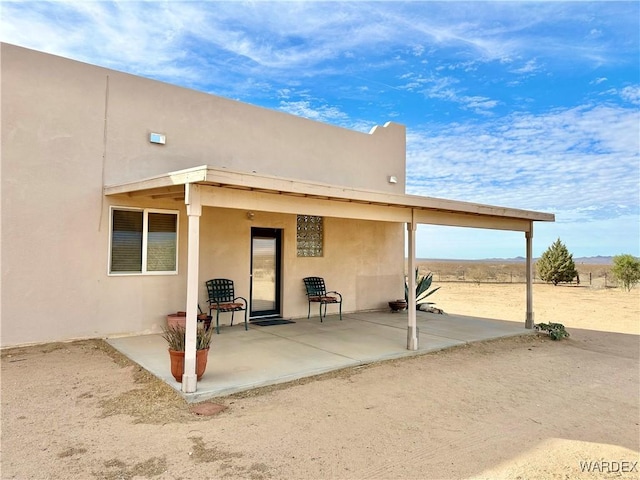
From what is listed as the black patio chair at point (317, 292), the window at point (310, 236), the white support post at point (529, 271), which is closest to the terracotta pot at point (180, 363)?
the black patio chair at point (317, 292)

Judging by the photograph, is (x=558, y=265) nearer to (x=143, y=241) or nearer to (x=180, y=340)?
(x=143, y=241)

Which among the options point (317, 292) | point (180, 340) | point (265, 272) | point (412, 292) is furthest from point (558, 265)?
point (180, 340)

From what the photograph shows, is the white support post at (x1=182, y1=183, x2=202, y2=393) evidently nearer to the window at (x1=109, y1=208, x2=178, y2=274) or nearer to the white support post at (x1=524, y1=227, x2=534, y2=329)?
the window at (x1=109, y1=208, x2=178, y2=274)

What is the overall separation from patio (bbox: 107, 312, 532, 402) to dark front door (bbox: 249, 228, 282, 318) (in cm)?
67

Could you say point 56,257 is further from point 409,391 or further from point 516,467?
point 516,467

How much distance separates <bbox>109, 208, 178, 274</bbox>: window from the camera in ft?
23.9

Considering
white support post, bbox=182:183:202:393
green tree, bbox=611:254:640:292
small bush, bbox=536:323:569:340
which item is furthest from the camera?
green tree, bbox=611:254:640:292

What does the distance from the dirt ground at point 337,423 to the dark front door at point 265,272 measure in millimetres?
3346

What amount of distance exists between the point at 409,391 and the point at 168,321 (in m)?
4.51

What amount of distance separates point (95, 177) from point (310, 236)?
15.8 feet

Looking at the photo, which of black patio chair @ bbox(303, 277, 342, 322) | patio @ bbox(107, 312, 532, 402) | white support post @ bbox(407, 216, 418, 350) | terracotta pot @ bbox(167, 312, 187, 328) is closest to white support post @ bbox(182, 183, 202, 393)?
patio @ bbox(107, 312, 532, 402)

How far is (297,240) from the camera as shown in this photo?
32.2 feet

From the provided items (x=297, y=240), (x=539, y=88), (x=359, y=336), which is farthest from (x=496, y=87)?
(x=359, y=336)

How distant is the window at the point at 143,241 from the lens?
728 cm
